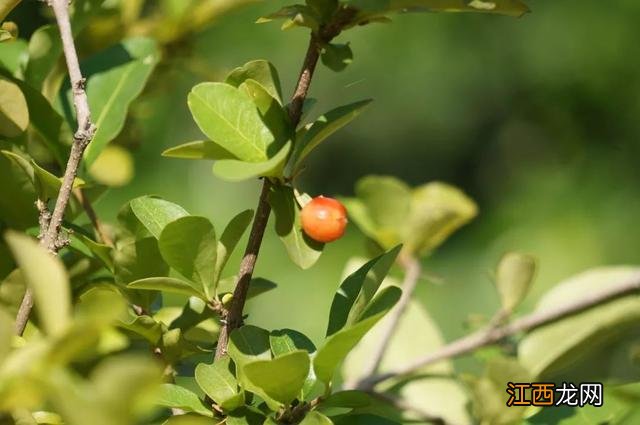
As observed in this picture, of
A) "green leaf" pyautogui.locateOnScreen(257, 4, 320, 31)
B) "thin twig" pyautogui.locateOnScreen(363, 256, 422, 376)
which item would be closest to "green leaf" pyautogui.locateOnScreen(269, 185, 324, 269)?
"green leaf" pyautogui.locateOnScreen(257, 4, 320, 31)

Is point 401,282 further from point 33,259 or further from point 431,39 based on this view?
point 431,39

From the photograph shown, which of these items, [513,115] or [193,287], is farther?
[513,115]

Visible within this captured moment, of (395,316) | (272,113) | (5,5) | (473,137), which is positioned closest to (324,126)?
(272,113)

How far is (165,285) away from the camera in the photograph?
58 centimetres

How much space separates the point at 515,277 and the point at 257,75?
417 mm

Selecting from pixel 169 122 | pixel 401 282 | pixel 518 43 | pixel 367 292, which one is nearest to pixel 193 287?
pixel 367 292

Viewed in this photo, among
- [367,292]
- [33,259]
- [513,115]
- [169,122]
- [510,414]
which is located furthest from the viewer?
[513,115]

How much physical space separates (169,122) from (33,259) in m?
2.47

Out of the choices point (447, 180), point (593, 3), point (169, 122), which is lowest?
point (447, 180)

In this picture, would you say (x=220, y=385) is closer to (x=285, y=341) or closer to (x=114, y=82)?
(x=285, y=341)

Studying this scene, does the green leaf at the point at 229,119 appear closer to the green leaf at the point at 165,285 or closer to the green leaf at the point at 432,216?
the green leaf at the point at 165,285

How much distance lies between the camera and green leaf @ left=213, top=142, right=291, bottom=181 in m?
0.54

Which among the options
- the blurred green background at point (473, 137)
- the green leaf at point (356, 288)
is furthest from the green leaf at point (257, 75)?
the blurred green background at point (473, 137)

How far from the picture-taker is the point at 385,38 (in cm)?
321
